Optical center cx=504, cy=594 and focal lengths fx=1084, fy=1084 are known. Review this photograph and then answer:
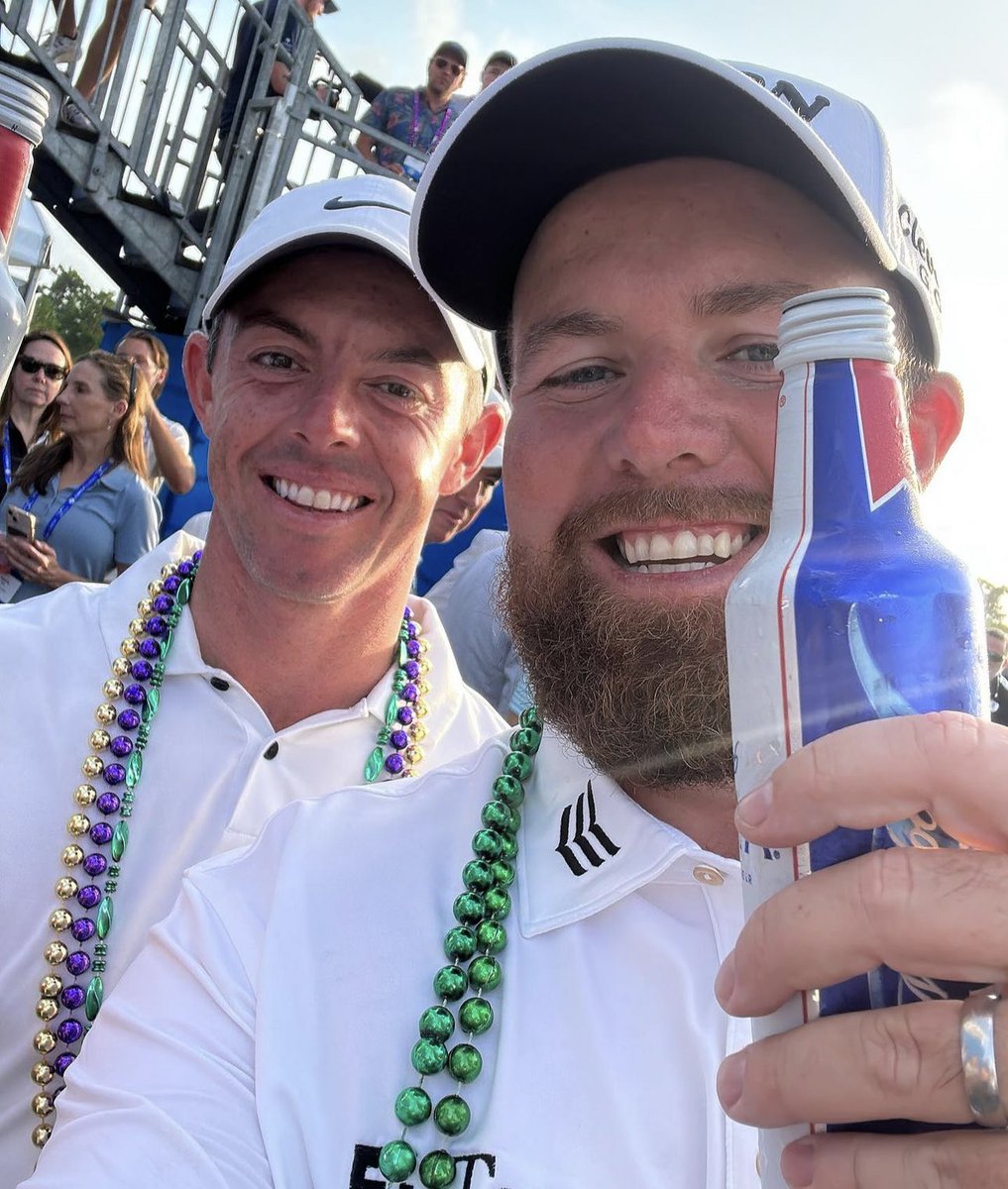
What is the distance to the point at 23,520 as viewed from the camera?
410 cm

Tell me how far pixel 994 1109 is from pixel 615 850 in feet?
2.19

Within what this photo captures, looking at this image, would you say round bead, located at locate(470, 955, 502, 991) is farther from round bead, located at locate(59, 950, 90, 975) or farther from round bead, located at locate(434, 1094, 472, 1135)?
round bead, located at locate(59, 950, 90, 975)

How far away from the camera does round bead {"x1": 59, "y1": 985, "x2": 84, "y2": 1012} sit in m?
1.80

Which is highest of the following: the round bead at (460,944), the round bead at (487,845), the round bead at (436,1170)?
the round bead at (487,845)

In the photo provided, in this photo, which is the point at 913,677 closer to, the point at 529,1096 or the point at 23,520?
the point at 529,1096

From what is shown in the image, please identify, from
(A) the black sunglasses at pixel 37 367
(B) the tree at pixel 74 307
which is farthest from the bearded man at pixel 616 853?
(B) the tree at pixel 74 307

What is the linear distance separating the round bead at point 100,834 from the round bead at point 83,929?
0.13 meters

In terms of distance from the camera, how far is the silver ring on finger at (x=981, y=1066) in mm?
677

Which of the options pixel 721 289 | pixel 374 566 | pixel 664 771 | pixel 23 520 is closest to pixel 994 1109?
pixel 664 771

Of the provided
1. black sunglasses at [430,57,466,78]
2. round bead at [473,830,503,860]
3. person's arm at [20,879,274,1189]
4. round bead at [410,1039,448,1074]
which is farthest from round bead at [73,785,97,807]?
Result: black sunglasses at [430,57,466,78]

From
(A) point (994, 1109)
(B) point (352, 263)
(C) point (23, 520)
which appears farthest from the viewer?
(C) point (23, 520)

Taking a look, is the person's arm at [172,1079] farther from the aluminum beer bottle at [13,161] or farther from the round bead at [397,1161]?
the aluminum beer bottle at [13,161]

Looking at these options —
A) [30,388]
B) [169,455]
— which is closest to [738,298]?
[169,455]

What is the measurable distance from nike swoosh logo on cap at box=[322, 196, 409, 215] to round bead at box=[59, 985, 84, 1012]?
1610 millimetres
